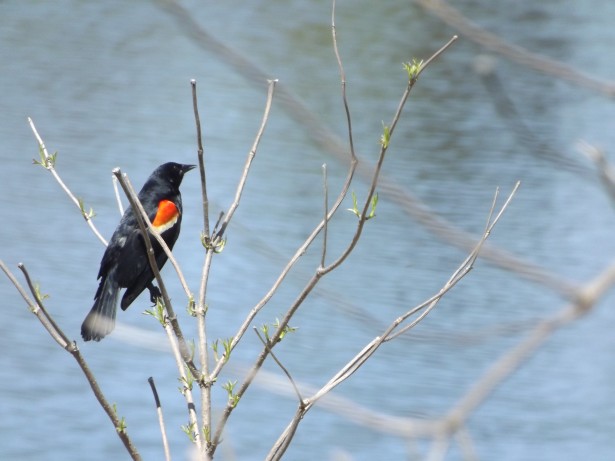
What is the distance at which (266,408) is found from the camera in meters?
7.28

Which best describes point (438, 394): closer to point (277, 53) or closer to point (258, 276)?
point (258, 276)

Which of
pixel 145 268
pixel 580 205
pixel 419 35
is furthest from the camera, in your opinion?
pixel 419 35

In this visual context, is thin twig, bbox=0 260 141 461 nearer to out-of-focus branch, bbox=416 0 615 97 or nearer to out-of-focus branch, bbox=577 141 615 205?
out-of-focus branch, bbox=416 0 615 97

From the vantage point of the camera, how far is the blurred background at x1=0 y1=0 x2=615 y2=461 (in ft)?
23.6

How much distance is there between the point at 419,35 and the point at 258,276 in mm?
6814

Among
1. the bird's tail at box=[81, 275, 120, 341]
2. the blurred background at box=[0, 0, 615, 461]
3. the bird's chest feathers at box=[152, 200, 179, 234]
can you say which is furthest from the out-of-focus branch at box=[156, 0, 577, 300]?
the blurred background at box=[0, 0, 615, 461]

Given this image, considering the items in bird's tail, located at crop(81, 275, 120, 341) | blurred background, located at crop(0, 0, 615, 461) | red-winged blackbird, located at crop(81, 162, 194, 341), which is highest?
blurred background, located at crop(0, 0, 615, 461)

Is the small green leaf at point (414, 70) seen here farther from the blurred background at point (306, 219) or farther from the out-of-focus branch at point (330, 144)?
the blurred background at point (306, 219)

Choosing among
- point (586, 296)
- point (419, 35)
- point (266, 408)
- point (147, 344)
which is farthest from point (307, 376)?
point (419, 35)

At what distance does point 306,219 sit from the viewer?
8.97 meters

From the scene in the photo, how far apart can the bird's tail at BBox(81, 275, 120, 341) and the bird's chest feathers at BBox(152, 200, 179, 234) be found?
0.24 metres

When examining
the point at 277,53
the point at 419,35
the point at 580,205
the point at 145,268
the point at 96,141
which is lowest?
the point at 145,268

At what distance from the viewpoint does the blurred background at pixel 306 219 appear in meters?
7.18

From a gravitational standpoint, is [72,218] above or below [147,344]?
above
